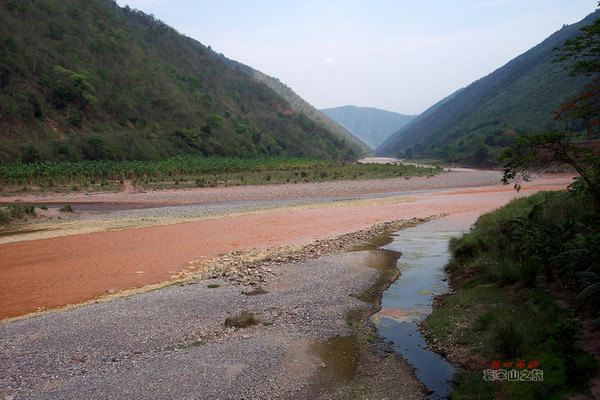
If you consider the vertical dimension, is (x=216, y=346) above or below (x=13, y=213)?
below

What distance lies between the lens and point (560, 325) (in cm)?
766

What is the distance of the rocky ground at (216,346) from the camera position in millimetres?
8062

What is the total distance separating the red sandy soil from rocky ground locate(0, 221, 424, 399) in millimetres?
2901

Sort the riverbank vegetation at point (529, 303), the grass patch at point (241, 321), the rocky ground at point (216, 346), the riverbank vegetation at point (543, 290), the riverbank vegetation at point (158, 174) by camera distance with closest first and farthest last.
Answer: the riverbank vegetation at point (529, 303), the riverbank vegetation at point (543, 290), the rocky ground at point (216, 346), the grass patch at point (241, 321), the riverbank vegetation at point (158, 174)

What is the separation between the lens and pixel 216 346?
9734 mm

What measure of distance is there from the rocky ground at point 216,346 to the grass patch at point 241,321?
30mm

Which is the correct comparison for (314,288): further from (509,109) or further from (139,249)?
(509,109)

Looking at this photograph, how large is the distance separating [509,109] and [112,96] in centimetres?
9820

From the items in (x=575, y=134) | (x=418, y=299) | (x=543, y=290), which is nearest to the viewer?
(x=543, y=290)

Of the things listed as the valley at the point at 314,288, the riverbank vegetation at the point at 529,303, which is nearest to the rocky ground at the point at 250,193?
the valley at the point at 314,288

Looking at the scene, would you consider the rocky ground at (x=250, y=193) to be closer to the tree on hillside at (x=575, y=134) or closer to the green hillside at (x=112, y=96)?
the green hillside at (x=112, y=96)

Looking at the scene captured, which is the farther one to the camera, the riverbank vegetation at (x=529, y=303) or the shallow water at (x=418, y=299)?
the shallow water at (x=418, y=299)

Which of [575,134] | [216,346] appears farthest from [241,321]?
[575,134]

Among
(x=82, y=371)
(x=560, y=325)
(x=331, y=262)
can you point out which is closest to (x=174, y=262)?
(x=331, y=262)
